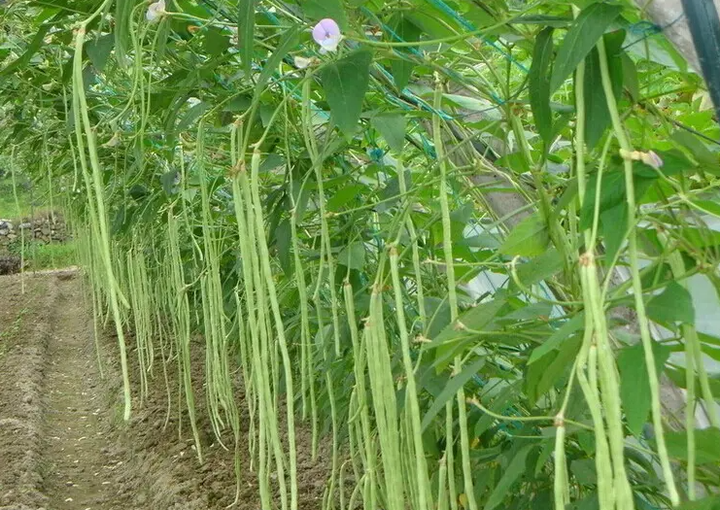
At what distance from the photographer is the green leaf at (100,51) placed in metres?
1.29

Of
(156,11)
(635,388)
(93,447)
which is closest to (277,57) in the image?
(156,11)

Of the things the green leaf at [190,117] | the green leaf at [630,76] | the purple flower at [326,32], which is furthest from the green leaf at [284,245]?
the green leaf at [630,76]

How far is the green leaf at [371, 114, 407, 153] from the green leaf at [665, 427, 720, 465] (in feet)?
1.51

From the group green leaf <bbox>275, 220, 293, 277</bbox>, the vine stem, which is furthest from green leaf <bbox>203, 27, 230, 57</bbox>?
the vine stem

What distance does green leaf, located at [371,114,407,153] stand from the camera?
3.51ft

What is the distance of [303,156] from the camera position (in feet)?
5.06

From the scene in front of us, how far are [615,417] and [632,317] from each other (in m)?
0.74

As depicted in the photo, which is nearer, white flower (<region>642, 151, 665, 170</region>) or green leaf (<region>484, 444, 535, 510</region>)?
white flower (<region>642, 151, 665, 170</region>)

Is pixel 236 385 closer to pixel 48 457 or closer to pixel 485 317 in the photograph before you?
pixel 48 457

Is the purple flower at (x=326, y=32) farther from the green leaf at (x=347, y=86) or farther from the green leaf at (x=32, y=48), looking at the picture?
the green leaf at (x=32, y=48)

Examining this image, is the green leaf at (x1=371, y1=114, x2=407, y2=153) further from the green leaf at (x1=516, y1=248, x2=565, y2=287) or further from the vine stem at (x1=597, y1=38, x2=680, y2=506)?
the vine stem at (x1=597, y1=38, x2=680, y2=506)

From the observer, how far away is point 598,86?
713 millimetres

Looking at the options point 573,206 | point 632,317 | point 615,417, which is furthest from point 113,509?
point 615,417

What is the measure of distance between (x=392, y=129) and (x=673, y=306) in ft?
1.76
